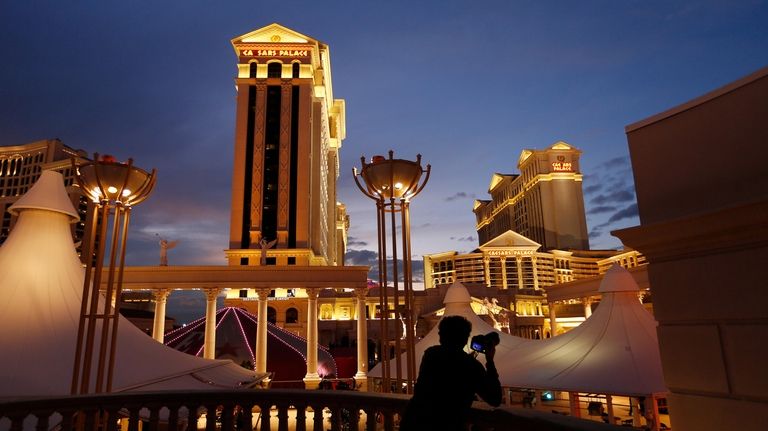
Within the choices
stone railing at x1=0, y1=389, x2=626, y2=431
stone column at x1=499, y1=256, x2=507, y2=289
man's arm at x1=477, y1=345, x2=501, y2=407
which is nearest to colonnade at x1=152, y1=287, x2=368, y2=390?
stone railing at x1=0, y1=389, x2=626, y2=431

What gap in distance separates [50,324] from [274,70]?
53125 mm

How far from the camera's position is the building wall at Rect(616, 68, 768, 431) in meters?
3.33

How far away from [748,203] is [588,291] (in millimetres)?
24821

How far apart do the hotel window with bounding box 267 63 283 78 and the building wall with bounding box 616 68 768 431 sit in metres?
56.6

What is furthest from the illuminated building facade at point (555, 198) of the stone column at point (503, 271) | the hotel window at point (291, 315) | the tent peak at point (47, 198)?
the tent peak at point (47, 198)

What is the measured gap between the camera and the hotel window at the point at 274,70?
56719mm

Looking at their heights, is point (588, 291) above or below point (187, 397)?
above

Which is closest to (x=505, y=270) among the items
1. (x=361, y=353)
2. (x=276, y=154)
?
(x=276, y=154)

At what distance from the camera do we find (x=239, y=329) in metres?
22.3

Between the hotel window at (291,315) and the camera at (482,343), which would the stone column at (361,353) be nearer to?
the camera at (482,343)

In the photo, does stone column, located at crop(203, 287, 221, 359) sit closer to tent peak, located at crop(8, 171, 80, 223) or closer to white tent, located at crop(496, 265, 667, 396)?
tent peak, located at crop(8, 171, 80, 223)

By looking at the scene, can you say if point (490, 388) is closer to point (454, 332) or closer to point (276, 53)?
point (454, 332)

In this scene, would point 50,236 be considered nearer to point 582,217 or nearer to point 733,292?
point 733,292

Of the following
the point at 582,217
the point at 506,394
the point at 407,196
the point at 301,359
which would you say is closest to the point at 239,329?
the point at 301,359
